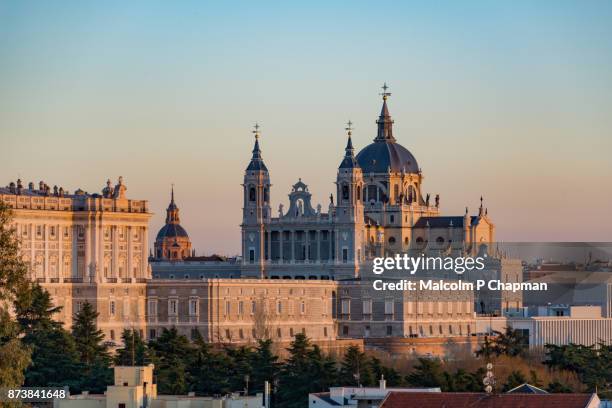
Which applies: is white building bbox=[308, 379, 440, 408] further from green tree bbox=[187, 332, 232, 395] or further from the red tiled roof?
green tree bbox=[187, 332, 232, 395]

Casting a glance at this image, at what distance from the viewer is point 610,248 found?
194375mm

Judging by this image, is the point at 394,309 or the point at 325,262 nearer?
the point at 394,309

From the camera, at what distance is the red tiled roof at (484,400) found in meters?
89.8

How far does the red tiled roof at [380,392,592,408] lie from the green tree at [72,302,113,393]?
72.0 ft

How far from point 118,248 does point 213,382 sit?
49.9 meters

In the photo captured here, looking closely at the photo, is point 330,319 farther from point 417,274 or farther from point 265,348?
point 265,348

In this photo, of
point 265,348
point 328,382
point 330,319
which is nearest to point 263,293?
point 330,319

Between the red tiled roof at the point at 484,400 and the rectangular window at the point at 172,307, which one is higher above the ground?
the rectangular window at the point at 172,307

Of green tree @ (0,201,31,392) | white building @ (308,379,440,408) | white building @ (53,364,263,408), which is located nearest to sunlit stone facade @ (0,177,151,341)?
white building @ (308,379,440,408)

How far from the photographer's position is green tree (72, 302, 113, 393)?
113688 millimetres

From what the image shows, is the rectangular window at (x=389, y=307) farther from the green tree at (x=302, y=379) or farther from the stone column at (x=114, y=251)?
the green tree at (x=302, y=379)

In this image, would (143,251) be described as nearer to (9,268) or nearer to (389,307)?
(389,307)

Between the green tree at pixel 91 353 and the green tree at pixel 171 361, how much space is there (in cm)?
229

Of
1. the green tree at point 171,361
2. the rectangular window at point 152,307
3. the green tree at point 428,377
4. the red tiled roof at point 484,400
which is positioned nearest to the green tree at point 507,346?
the rectangular window at point 152,307
